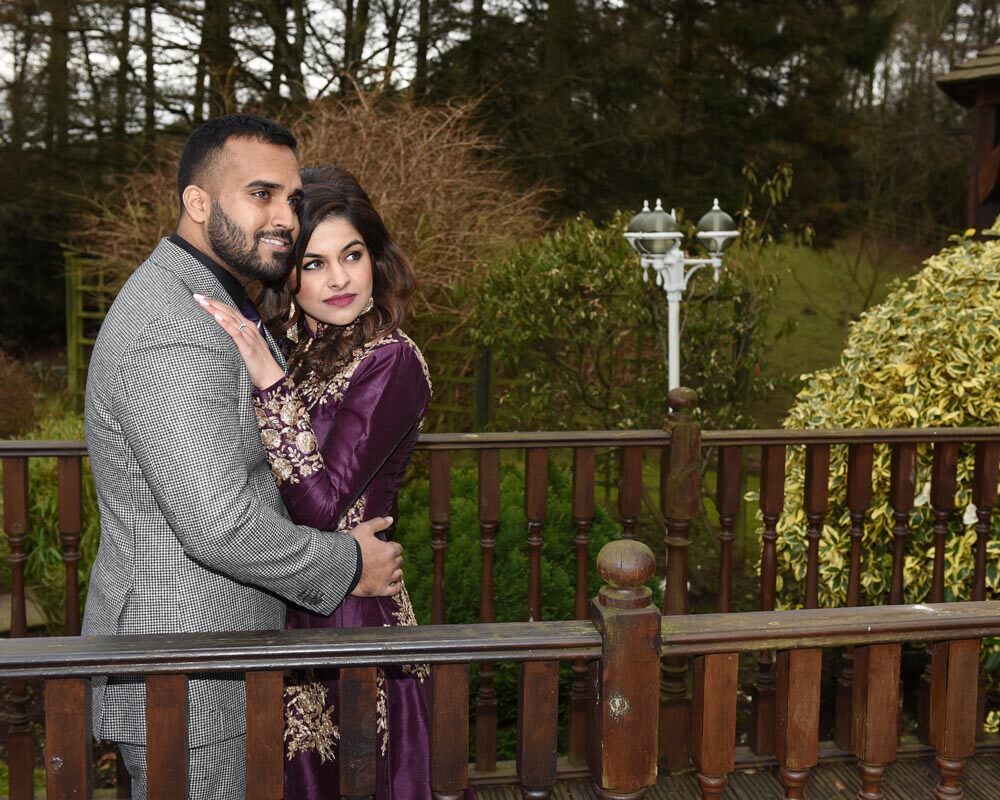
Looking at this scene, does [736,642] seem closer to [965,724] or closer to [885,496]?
[965,724]

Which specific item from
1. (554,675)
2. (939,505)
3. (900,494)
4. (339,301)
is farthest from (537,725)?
(939,505)

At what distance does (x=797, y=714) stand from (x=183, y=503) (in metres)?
1.13

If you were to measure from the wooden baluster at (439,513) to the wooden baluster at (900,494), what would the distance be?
1493mm

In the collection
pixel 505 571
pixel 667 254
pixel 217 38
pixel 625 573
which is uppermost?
pixel 217 38

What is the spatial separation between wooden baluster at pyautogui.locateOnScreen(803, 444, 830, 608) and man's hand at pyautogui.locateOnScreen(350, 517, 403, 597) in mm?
1836

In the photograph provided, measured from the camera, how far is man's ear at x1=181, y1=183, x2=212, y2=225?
1971 mm

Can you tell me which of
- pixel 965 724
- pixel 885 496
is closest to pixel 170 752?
pixel 965 724

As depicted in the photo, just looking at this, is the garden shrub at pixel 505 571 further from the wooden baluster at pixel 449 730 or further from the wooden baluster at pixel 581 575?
the wooden baluster at pixel 449 730

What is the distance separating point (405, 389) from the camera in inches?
86.9

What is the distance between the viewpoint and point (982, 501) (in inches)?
142

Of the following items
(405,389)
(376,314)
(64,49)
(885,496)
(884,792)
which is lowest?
(884,792)

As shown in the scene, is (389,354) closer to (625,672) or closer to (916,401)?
(625,672)

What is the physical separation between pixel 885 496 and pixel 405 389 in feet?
9.41

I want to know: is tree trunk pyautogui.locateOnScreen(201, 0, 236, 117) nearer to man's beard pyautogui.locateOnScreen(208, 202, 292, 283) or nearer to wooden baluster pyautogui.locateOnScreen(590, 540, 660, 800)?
man's beard pyautogui.locateOnScreen(208, 202, 292, 283)
